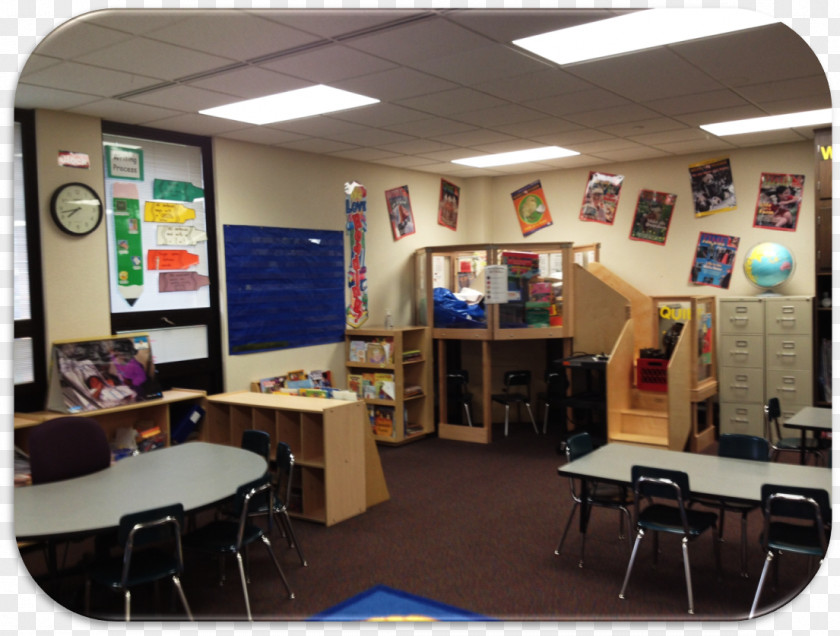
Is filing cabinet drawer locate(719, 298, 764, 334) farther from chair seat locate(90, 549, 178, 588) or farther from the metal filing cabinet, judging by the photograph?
chair seat locate(90, 549, 178, 588)

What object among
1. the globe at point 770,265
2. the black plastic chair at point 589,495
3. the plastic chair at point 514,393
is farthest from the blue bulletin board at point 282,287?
the globe at point 770,265

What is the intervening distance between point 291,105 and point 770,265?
4885 mm

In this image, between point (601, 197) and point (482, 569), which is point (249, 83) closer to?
point (482, 569)

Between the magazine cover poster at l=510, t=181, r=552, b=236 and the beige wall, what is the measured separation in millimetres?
81

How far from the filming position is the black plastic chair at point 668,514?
352 cm

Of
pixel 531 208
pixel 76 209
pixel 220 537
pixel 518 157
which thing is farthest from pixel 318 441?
pixel 531 208

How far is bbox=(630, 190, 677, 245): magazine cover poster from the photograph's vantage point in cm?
759

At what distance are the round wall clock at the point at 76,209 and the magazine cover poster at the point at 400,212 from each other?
11.3ft

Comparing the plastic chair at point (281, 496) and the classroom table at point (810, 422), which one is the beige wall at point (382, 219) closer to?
the plastic chair at point (281, 496)

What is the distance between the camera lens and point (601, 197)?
26.4 ft

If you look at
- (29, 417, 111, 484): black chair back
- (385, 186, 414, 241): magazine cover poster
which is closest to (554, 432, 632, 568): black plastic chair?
(29, 417, 111, 484): black chair back

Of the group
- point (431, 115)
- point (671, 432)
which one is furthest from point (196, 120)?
point (671, 432)

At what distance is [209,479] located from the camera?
359cm

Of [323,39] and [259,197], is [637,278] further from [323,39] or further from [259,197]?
[323,39]
